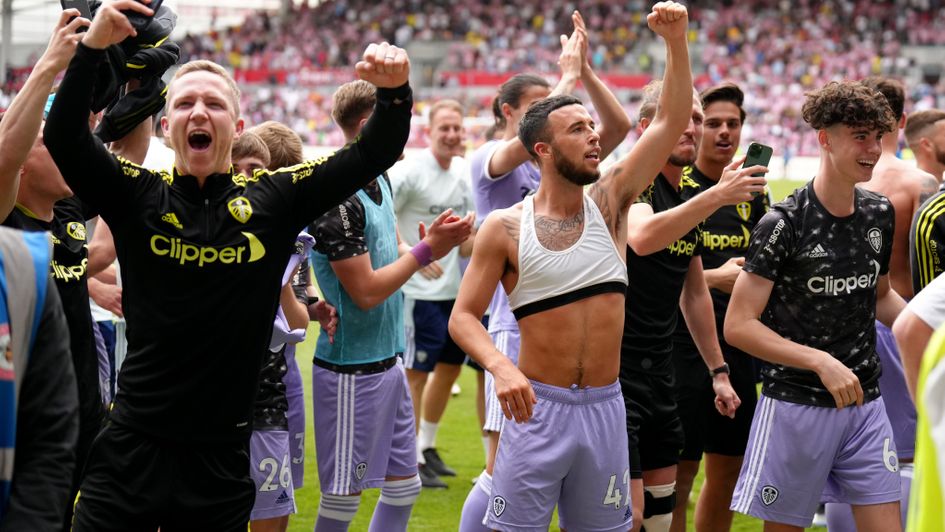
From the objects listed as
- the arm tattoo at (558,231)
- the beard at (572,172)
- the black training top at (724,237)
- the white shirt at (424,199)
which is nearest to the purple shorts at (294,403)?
the arm tattoo at (558,231)

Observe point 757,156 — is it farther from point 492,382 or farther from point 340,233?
point 340,233

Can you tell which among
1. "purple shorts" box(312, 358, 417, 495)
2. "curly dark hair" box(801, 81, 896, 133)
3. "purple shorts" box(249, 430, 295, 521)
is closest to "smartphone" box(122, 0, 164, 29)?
"purple shorts" box(249, 430, 295, 521)

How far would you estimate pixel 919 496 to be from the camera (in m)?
2.52

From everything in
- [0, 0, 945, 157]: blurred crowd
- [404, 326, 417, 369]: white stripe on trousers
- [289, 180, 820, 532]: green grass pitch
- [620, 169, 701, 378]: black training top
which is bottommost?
[289, 180, 820, 532]: green grass pitch

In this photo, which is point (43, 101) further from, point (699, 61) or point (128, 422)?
point (699, 61)

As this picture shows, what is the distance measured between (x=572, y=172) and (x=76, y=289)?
1.97 metres

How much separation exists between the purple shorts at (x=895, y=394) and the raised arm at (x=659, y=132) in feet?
6.46

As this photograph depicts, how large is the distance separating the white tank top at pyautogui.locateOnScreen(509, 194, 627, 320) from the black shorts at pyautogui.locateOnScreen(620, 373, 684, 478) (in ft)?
2.97

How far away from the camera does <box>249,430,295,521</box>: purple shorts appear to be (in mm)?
4977

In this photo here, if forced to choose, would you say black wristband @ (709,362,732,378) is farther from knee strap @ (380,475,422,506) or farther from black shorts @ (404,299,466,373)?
black shorts @ (404,299,466,373)

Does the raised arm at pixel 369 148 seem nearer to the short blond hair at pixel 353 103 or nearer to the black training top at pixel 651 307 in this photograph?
the short blond hair at pixel 353 103

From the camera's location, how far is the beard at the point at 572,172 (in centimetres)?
463

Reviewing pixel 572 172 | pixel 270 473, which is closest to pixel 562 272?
pixel 572 172

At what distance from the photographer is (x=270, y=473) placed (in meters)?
5.00
